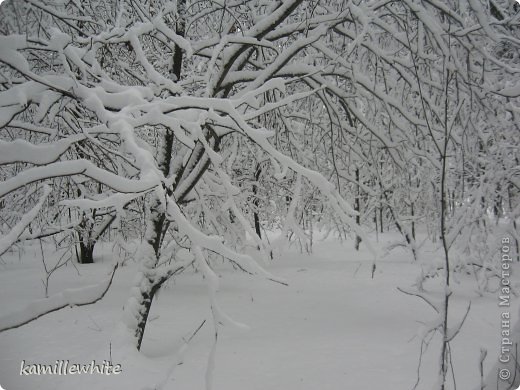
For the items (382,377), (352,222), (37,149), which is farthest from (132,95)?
Result: (382,377)

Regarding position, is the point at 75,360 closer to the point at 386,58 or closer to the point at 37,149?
the point at 37,149

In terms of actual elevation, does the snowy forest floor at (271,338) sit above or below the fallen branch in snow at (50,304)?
below

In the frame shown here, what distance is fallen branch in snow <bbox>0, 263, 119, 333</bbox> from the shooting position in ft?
6.17

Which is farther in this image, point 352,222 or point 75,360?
point 75,360

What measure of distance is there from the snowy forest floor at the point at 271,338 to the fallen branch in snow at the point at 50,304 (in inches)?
23.7

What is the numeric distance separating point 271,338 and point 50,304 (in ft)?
9.11

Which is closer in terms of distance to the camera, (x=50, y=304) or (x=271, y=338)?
(x=50, y=304)

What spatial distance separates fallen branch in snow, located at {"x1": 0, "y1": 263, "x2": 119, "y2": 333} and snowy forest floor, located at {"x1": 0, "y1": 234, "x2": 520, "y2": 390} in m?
0.60

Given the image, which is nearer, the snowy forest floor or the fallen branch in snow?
the fallen branch in snow

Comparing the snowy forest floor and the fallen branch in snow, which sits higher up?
the fallen branch in snow

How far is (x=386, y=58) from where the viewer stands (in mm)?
3178

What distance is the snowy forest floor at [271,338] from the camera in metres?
3.28

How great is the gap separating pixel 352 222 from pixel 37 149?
1.48 metres

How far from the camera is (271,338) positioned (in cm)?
426
